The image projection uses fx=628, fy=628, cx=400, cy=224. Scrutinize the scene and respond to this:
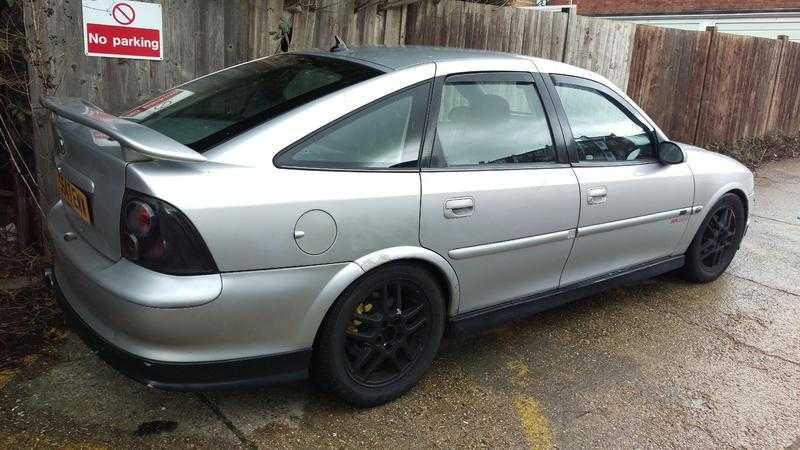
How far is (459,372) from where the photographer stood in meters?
3.31

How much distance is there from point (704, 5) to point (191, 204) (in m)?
21.9

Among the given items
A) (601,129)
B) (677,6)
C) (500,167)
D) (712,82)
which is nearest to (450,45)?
(601,129)

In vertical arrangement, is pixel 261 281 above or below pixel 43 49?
below

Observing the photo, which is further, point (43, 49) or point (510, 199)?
point (43, 49)

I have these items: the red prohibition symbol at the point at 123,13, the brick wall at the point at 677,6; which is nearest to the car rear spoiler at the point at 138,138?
the red prohibition symbol at the point at 123,13

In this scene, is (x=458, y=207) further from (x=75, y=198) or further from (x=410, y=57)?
(x=75, y=198)

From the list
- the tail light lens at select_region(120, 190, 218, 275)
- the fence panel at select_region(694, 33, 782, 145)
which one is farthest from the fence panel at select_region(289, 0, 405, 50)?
the fence panel at select_region(694, 33, 782, 145)

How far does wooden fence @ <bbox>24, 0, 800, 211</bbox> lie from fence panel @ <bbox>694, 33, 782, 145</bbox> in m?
0.02

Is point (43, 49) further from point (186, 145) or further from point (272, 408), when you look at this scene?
point (272, 408)

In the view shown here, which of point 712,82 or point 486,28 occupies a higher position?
point 486,28

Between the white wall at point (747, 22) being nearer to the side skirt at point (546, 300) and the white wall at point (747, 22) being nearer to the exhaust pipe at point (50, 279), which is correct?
the side skirt at point (546, 300)

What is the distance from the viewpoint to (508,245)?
3.12 metres

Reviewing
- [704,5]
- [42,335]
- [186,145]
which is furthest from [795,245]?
[704,5]

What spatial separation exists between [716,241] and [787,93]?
8.58 m
